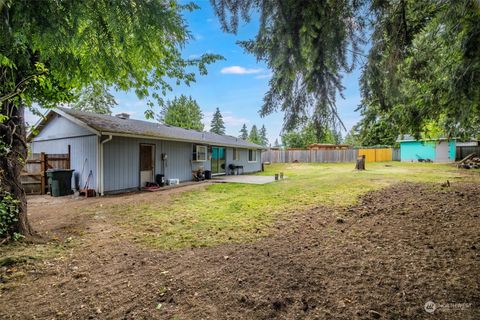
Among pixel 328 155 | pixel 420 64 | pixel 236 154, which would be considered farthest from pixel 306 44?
pixel 328 155

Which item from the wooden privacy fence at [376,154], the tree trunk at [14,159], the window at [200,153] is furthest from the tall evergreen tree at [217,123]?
the tree trunk at [14,159]

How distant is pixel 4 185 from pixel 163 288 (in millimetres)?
3660

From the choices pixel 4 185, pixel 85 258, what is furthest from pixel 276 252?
pixel 4 185

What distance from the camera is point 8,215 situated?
12.9 ft

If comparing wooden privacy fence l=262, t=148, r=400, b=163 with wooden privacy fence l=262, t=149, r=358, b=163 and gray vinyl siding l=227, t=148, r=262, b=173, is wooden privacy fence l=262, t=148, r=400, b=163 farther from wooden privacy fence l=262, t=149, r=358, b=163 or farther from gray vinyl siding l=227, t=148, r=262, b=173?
gray vinyl siding l=227, t=148, r=262, b=173

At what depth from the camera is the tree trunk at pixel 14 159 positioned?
160 inches

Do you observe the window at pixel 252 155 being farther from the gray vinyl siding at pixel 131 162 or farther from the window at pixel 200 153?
the gray vinyl siding at pixel 131 162

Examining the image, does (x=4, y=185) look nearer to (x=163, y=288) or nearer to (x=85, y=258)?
(x=85, y=258)

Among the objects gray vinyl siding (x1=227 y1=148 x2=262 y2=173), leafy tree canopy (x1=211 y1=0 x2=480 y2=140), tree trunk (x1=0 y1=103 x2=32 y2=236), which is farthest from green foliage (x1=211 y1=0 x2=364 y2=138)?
gray vinyl siding (x1=227 y1=148 x2=262 y2=173)

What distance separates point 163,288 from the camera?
104 inches

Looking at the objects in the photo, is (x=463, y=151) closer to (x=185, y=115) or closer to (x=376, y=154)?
(x=376, y=154)

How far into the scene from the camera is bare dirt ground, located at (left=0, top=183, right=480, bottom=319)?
7.36 ft

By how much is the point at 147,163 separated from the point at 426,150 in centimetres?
2812

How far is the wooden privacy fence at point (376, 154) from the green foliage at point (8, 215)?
30411 millimetres
